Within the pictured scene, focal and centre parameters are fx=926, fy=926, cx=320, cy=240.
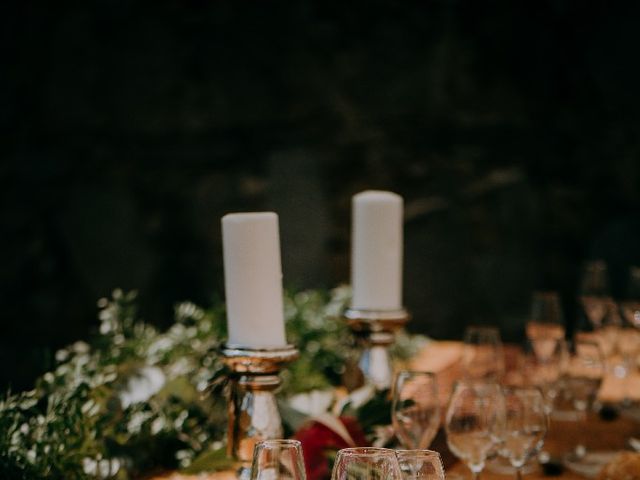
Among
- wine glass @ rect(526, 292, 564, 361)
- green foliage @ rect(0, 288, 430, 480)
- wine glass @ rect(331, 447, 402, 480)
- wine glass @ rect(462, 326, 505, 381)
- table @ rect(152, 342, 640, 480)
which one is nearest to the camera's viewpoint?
wine glass @ rect(331, 447, 402, 480)

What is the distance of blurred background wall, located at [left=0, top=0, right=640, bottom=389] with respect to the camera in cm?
415

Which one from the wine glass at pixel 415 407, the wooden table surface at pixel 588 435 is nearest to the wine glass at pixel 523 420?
the wine glass at pixel 415 407

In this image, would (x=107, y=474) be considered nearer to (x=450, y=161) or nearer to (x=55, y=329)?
(x=450, y=161)

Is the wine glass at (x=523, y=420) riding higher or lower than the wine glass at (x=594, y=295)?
lower

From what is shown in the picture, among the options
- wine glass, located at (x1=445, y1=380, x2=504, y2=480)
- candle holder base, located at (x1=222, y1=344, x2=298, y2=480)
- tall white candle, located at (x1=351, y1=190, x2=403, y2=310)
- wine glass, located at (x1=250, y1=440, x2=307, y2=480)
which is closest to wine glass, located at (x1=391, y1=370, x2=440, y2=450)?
wine glass, located at (x1=445, y1=380, x2=504, y2=480)

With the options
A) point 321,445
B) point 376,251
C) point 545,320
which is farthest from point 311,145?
point 321,445

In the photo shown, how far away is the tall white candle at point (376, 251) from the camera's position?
1.90 m

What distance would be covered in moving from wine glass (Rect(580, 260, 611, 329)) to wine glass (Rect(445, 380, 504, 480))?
1.08 metres

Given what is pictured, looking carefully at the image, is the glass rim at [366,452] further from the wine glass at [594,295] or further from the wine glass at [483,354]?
the wine glass at [594,295]

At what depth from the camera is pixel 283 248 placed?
15.2 ft

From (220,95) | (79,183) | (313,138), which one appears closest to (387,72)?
(313,138)

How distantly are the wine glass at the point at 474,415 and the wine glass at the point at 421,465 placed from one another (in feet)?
1.21

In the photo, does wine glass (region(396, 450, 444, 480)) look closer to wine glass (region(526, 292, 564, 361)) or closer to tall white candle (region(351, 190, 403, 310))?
tall white candle (region(351, 190, 403, 310))

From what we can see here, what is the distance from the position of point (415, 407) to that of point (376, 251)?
600 millimetres
